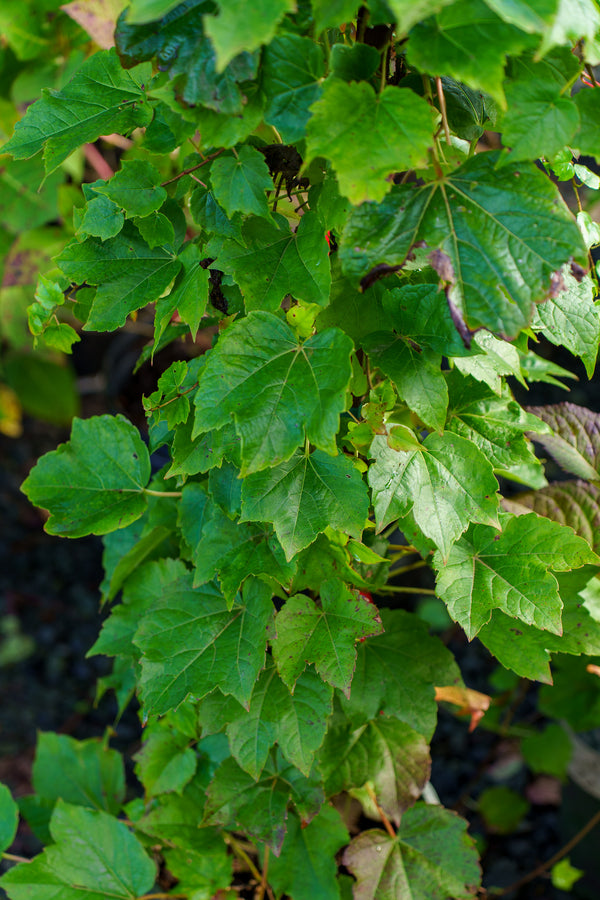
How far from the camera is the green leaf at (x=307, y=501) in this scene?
2.37 feet

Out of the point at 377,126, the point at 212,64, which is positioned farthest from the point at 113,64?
the point at 377,126

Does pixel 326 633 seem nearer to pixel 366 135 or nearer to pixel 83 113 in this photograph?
pixel 366 135

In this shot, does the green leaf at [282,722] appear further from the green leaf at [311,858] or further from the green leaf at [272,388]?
the green leaf at [272,388]

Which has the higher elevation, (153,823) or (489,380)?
(489,380)

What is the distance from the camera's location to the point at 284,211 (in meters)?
0.79

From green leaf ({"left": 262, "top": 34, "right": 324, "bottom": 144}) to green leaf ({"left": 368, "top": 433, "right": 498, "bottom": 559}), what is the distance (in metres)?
0.33

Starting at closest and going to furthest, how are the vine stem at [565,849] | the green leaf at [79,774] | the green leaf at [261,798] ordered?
the green leaf at [261,798] → the green leaf at [79,774] → the vine stem at [565,849]

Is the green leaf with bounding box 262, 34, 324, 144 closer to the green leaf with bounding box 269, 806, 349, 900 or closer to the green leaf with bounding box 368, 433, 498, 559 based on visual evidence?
the green leaf with bounding box 368, 433, 498, 559

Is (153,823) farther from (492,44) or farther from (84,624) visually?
(84,624)

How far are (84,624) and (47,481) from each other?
6.13ft

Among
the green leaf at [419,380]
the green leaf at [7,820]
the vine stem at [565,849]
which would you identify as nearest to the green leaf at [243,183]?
the green leaf at [419,380]

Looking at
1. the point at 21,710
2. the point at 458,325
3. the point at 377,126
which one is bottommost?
the point at 21,710

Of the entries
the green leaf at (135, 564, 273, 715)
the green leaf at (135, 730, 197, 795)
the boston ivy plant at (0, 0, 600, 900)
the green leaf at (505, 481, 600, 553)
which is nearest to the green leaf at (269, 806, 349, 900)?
the boston ivy plant at (0, 0, 600, 900)

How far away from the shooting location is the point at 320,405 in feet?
2.14
